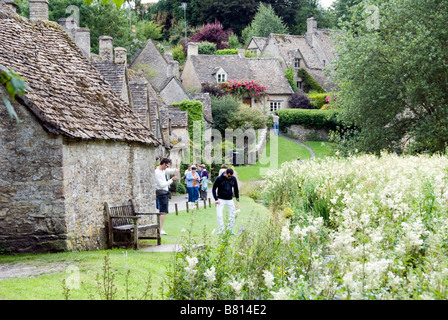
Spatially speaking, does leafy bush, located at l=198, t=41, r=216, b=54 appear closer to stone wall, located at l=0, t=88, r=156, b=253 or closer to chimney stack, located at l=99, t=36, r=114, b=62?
chimney stack, located at l=99, t=36, r=114, b=62

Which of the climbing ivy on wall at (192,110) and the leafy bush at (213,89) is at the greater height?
the leafy bush at (213,89)

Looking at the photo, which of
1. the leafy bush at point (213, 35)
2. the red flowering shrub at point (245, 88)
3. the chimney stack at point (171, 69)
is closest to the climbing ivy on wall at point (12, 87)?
the chimney stack at point (171, 69)

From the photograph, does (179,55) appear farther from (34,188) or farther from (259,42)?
(34,188)

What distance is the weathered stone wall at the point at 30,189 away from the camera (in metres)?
12.6

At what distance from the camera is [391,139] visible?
33031mm

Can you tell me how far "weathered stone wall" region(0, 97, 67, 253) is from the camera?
12.6 metres

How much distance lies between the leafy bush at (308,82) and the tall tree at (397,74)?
40.7 meters

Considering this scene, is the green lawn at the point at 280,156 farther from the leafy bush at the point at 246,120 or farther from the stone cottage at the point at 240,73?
the stone cottage at the point at 240,73

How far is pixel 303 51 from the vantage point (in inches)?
3147

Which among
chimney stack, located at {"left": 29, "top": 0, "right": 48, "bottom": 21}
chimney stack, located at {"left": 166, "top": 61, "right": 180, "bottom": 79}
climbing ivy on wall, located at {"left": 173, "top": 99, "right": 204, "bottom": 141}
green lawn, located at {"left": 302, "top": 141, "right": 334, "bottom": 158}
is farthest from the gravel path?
chimney stack, located at {"left": 166, "top": 61, "right": 180, "bottom": 79}

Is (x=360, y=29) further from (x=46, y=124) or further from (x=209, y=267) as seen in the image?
(x=209, y=267)

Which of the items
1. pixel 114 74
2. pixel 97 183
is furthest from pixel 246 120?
pixel 97 183
